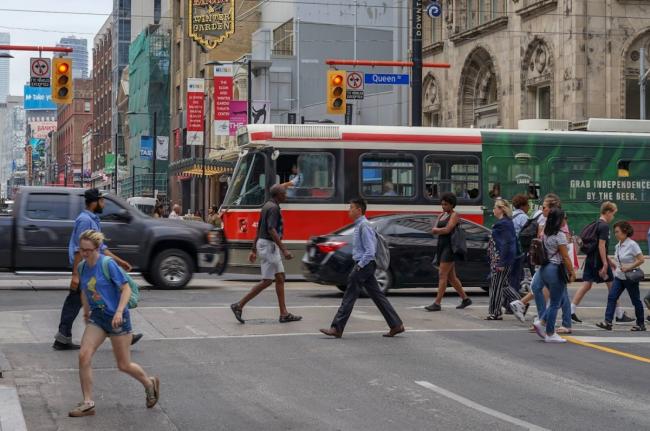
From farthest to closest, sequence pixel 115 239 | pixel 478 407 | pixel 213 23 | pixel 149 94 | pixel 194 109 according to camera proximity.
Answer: pixel 149 94 → pixel 213 23 → pixel 194 109 → pixel 115 239 → pixel 478 407

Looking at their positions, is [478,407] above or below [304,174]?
below

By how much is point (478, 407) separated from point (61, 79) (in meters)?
21.5

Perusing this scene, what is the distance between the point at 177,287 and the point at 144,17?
78826mm

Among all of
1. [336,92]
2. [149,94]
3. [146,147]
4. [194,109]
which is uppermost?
[149,94]

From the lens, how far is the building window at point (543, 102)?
41500 mm

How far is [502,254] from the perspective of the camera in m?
15.7

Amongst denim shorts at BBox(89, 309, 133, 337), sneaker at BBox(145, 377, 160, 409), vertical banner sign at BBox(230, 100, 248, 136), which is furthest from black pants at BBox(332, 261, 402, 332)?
vertical banner sign at BBox(230, 100, 248, 136)

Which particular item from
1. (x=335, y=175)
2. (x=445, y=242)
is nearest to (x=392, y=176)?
(x=335, y=175)

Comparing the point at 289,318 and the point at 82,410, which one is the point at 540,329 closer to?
the point at 289,318

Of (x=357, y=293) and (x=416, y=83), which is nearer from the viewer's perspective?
(x=357, y=293)

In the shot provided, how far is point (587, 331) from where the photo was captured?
49.8ft

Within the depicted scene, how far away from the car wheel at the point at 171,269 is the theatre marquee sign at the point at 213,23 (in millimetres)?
41353

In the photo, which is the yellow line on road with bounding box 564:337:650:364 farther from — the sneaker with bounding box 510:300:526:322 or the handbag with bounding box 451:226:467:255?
the handbag with bounding box 451:226:467:255

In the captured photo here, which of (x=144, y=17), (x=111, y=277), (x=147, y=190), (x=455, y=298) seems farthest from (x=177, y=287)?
(x=144, y=17)
